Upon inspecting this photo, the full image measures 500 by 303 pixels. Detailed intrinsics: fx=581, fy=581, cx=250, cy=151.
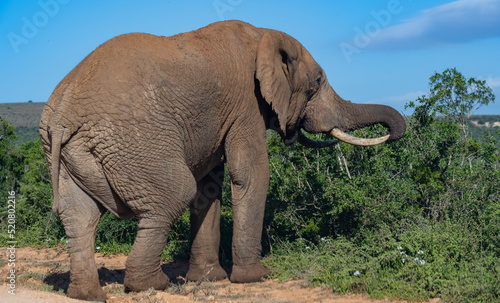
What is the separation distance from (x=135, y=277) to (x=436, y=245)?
324 cm

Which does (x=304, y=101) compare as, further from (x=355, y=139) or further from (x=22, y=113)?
(x=22, y=113)

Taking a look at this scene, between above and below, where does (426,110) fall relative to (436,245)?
above

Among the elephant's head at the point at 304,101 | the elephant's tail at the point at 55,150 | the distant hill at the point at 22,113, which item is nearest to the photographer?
the elephant's tail at the point at 55,150

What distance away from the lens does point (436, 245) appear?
6.36 metres

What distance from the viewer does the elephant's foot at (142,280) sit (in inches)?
231

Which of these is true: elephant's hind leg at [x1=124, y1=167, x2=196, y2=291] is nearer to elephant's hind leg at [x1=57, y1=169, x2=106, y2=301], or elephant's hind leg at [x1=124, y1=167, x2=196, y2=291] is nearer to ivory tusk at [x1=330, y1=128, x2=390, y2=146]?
elephant's hind leg at [x1=57, y1=169, x2=106, y2=301]

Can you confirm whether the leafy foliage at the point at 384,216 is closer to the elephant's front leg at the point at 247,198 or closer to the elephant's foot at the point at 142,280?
the elephant's front leg at the point at 247,198

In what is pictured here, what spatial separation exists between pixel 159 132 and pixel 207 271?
2322 mm

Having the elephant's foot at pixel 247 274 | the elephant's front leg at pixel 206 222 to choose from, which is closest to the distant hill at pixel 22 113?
the elephant's front leg at pixel 206 222

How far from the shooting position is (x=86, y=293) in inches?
225

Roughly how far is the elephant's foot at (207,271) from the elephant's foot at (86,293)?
1748 mm

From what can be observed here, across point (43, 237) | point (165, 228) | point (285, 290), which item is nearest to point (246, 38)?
point (165, 228)

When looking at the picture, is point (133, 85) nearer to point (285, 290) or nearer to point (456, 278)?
point (285, 290)

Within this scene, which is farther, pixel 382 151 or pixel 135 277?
pixel 382 151
